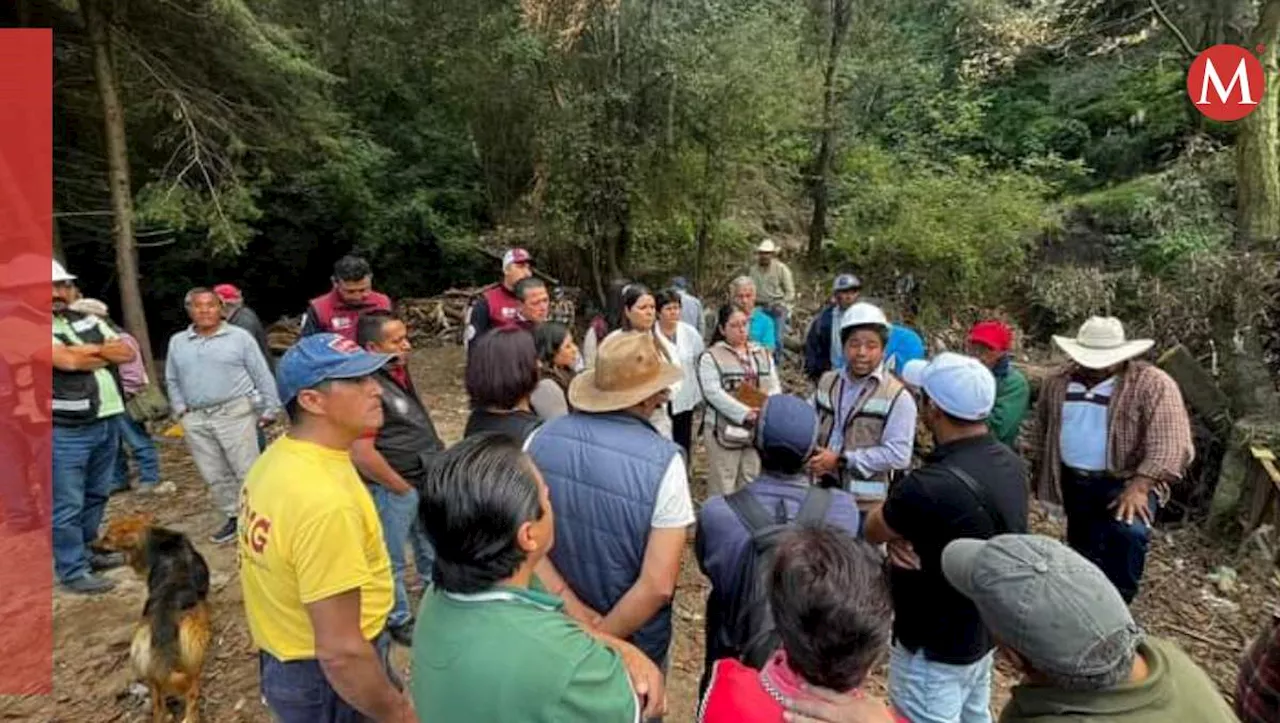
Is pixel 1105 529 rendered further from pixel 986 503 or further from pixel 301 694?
pixel 301 694

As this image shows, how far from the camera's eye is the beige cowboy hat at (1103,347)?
11.2ft

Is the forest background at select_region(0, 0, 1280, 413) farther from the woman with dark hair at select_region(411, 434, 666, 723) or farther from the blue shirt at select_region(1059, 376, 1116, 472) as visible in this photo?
the woman with dark hair at select_region(411, 434, 666, 723)

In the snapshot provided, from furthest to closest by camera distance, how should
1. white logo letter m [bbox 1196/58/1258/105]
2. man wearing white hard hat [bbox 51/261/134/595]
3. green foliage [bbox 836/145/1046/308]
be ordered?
green foliage [bbox 836/145/1046/308] < white logo letter m [bbox 1196/58/1258/105] < man wearing white hard hat [bbox 51/261/134/595]

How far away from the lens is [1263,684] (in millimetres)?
1835

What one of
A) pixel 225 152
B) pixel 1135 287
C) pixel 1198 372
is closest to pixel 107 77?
pixel 225 152

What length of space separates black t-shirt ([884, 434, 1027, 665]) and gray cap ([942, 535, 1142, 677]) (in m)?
0.74

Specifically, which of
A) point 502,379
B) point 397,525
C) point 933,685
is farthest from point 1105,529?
point 397,525

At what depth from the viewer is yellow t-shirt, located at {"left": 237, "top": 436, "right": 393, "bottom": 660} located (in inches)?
73.2

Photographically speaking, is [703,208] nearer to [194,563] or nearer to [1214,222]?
[1214,222]

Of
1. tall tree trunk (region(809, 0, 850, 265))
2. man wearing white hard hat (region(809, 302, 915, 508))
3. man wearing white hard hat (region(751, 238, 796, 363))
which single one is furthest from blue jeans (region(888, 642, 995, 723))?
tall tree trunk (region(809, 0, 850, 265))

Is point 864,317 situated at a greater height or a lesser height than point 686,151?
lesser

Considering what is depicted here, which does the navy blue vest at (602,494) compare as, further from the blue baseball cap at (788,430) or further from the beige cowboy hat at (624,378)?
the blue baseball cap at (788,430)

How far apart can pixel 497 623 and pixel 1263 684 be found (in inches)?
75.1

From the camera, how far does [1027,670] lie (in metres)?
1.46
